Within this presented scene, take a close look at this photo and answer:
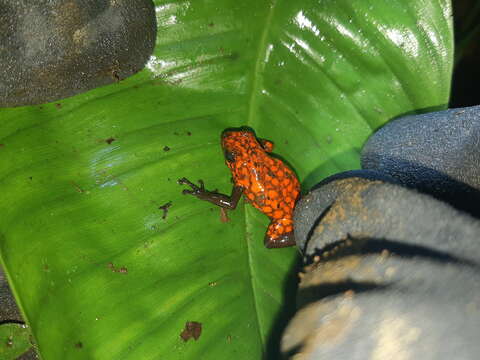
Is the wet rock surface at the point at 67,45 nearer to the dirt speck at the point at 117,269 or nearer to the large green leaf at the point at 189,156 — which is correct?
the large green leaf at the point at 189,156

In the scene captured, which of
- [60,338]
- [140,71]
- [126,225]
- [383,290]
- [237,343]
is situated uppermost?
[140,71]

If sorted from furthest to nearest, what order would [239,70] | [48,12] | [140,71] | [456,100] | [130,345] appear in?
1. [456,100]
2. [239,70]
3. [140,71]
4. [130,345]
5. [48,12]

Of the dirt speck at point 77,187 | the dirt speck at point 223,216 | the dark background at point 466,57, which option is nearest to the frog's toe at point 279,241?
the dirt speck at point 223,216

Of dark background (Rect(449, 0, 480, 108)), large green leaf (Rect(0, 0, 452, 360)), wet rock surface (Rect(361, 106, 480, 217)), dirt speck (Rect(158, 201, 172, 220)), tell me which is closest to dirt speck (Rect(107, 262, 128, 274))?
large green leaf (Rect(0, 0, 452, 360))

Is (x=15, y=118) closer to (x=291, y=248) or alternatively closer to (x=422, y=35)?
(x=291, y=248)

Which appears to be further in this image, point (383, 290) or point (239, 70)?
point (239, 70)

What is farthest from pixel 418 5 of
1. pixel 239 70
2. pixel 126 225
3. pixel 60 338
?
pixel 60 338

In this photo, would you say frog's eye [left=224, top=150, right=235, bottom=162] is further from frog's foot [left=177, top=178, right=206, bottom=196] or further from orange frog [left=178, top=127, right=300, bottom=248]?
frog's foot [left=177, top=178, right=206, bottom=196]
